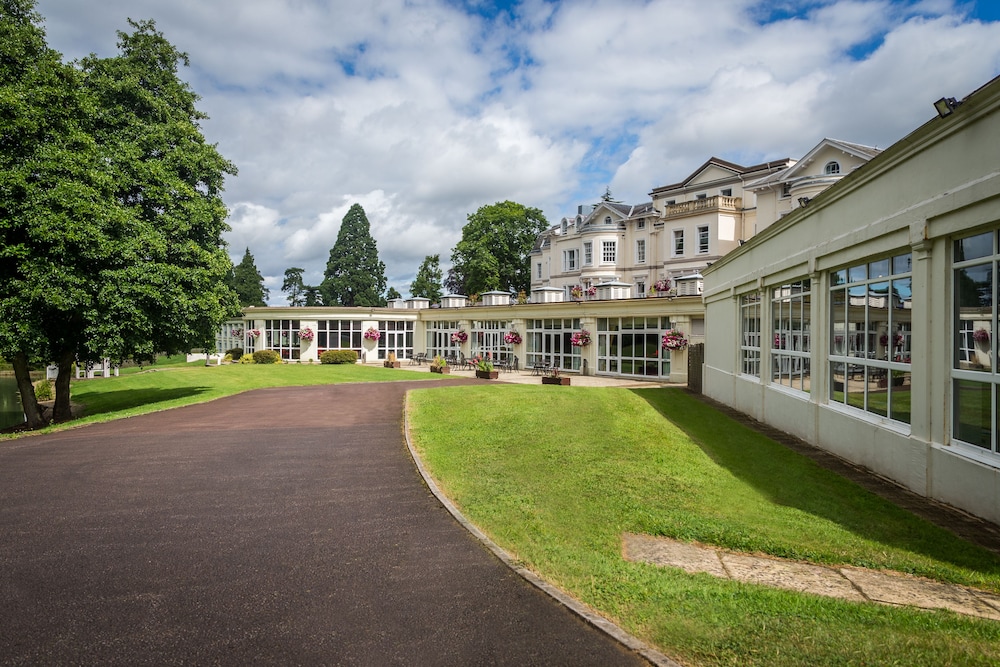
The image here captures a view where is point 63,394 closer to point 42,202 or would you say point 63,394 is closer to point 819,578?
point 42,202

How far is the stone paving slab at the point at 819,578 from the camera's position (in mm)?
4930

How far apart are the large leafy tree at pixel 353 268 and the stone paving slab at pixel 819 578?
216ft

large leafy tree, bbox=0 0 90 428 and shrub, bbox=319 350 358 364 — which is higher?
large leafy tree, bbox=0 0 90 428

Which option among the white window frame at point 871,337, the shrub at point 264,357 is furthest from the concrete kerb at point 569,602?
the shrub at point 264,357

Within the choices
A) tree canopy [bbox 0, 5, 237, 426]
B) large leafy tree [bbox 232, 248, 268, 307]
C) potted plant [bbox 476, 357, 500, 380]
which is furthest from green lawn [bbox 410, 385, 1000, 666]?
large leafy tree [bbox 232, 248, 268, 307]

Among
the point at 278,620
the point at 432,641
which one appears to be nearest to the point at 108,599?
the point at 278,620

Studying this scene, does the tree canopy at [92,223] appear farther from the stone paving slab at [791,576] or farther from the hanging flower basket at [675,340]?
the hanging flower basket at [675,340]

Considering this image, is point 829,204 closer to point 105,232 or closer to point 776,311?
point 776,311

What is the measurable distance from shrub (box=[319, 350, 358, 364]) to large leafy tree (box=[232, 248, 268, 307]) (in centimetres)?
4293

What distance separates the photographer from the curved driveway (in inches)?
164

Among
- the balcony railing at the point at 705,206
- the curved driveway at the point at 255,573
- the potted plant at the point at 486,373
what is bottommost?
the curved driveway at the point at 255,573

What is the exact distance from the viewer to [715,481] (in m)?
8.78

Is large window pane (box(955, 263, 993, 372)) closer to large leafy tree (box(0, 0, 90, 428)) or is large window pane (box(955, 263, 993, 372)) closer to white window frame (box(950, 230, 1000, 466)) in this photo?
white window frame (box(950, 230, 1000, 466))

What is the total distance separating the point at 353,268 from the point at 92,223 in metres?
55.5
